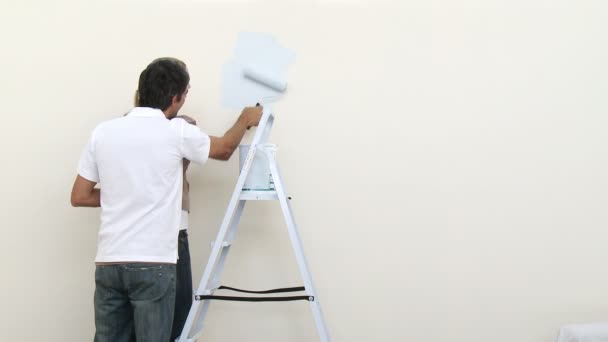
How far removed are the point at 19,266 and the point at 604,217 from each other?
2508mm

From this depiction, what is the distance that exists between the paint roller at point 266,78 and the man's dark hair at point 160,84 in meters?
0.44

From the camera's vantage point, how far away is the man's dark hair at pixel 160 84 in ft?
6.05

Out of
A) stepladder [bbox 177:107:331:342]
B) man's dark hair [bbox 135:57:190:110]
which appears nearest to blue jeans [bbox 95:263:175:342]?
stepladder [bbox 177:107:331:342]

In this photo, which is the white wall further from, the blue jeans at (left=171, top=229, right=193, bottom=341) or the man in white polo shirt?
the man in white polo shirt

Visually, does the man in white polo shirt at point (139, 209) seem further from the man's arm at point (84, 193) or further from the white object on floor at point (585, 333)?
the white object on floor at point (585, 333)

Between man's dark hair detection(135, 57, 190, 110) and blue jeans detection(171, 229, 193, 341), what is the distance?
0.51 metres

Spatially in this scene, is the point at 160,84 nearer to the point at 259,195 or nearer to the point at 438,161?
the point at 259,195

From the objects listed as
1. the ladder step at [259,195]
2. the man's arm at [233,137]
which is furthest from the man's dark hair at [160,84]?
the ladder step at [259,195]

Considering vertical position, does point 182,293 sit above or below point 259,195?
below

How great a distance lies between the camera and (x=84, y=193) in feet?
6.05

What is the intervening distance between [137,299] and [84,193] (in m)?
0.41

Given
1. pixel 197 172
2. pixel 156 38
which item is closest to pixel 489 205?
pixel 197 172

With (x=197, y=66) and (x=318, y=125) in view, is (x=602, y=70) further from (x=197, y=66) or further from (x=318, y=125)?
(x=197, y=66)

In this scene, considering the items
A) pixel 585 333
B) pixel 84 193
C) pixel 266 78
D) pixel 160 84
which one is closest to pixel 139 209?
pixel 84 193
